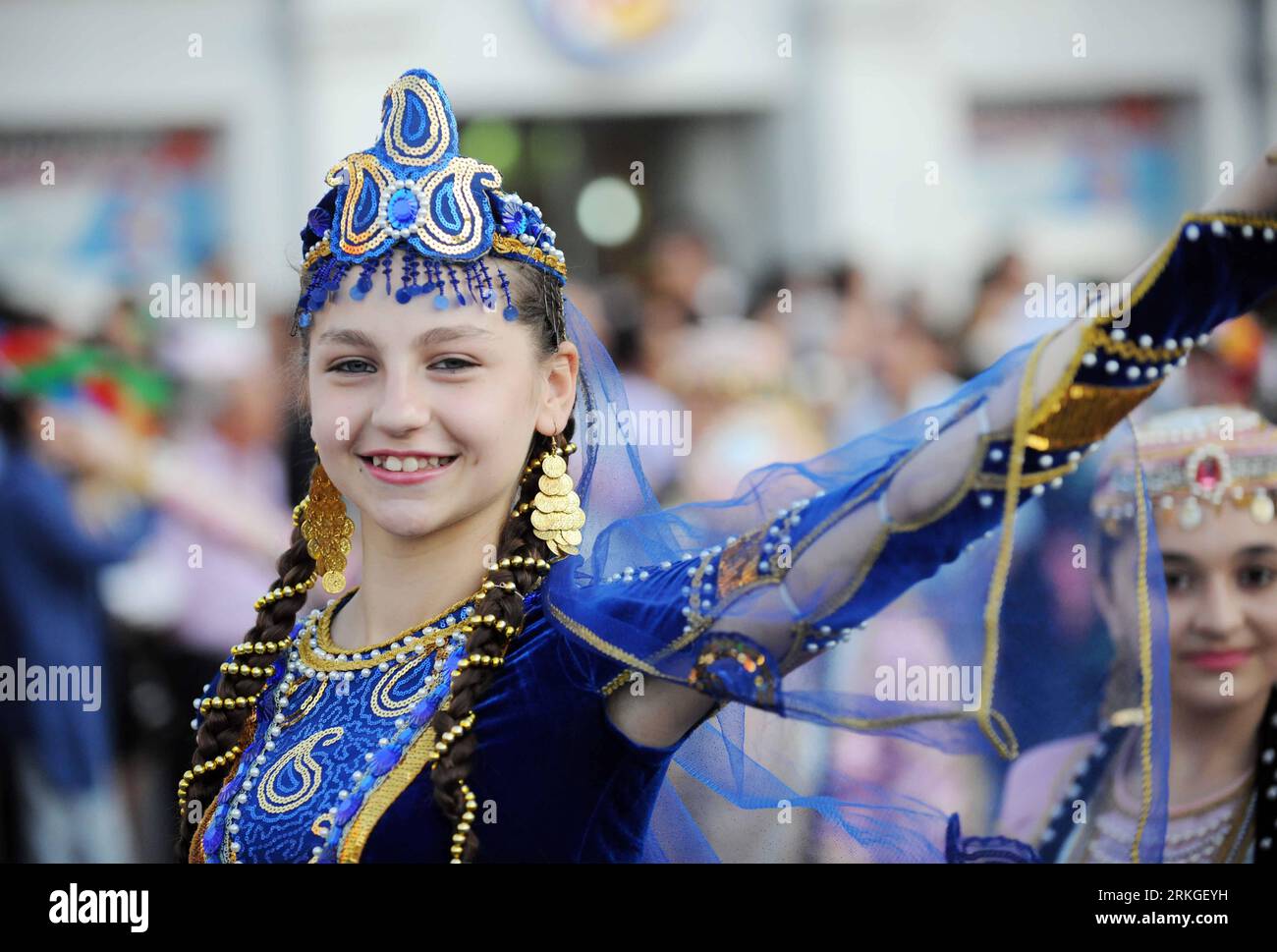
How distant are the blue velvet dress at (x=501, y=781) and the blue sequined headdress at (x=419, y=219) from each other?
432 mm

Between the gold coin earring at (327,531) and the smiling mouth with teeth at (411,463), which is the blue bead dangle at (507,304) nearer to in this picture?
the smiling mouth with teeth at (411,463)

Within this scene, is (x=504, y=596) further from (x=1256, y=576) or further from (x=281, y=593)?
(x=1256, y=576)

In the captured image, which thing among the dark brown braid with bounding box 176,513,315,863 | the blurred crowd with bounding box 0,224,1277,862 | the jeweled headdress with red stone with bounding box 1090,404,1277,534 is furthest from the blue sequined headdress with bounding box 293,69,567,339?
the blurred crowd with bounding box 0,224,1277,862

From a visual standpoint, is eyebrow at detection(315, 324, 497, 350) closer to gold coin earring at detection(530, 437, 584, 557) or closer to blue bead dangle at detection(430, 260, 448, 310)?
blue bead dangle at detection(430, 260, 448, 310)

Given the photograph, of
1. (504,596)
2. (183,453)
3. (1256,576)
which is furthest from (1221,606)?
(183,453)

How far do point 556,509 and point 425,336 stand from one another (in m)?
0.28

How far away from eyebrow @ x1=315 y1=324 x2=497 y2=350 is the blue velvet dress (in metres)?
0.35

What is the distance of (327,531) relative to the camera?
2.13m

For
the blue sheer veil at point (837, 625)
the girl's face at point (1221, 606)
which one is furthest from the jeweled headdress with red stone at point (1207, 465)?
the blue sheer veil at point (837, 625)

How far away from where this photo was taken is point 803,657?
5.44 feet

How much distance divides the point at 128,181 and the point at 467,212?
3.48 m

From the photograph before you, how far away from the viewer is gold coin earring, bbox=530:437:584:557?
6.35 feet

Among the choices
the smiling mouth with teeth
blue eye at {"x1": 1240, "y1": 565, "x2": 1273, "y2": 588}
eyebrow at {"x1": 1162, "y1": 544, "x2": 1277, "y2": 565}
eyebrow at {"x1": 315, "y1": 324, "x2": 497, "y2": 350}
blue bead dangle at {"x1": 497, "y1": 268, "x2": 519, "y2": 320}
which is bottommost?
blue eye at {"x1": 1240, "y1": 565, "x2": 1273, "y2": 588}
